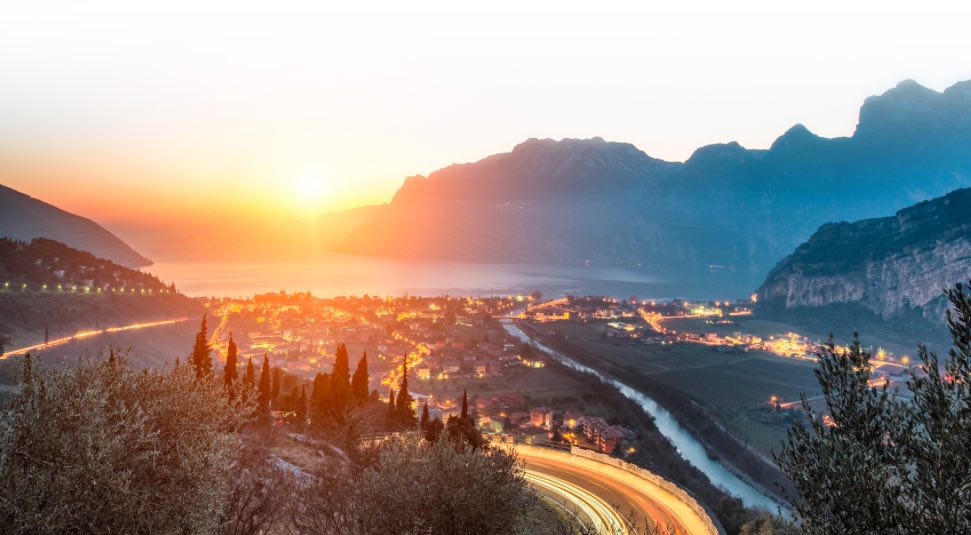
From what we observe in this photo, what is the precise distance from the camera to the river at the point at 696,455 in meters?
40.4

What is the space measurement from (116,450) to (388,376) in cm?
5612

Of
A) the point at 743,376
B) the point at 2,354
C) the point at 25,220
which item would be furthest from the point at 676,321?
the point at 25,220

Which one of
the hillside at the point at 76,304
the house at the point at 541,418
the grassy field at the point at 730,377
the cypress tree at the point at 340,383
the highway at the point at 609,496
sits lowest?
the grassy field at the point at 730,377

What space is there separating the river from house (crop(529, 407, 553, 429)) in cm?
1202

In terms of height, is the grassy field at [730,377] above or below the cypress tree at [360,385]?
below

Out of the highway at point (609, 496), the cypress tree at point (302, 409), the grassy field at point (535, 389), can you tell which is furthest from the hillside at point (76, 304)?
the highway at point (609, 496)

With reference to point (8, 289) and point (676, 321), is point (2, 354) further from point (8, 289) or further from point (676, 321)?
point (676, 321)

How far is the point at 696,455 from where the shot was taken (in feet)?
161

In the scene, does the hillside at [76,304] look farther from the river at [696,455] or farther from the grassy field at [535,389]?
the river at [696,455]

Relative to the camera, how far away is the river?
4041 centimetres

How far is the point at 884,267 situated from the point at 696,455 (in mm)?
89825

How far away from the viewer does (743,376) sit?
7200 centimetres

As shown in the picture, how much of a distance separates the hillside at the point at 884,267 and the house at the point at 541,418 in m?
81.7

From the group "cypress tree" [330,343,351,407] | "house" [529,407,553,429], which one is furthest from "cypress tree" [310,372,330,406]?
"house" [529,407,553,429]
